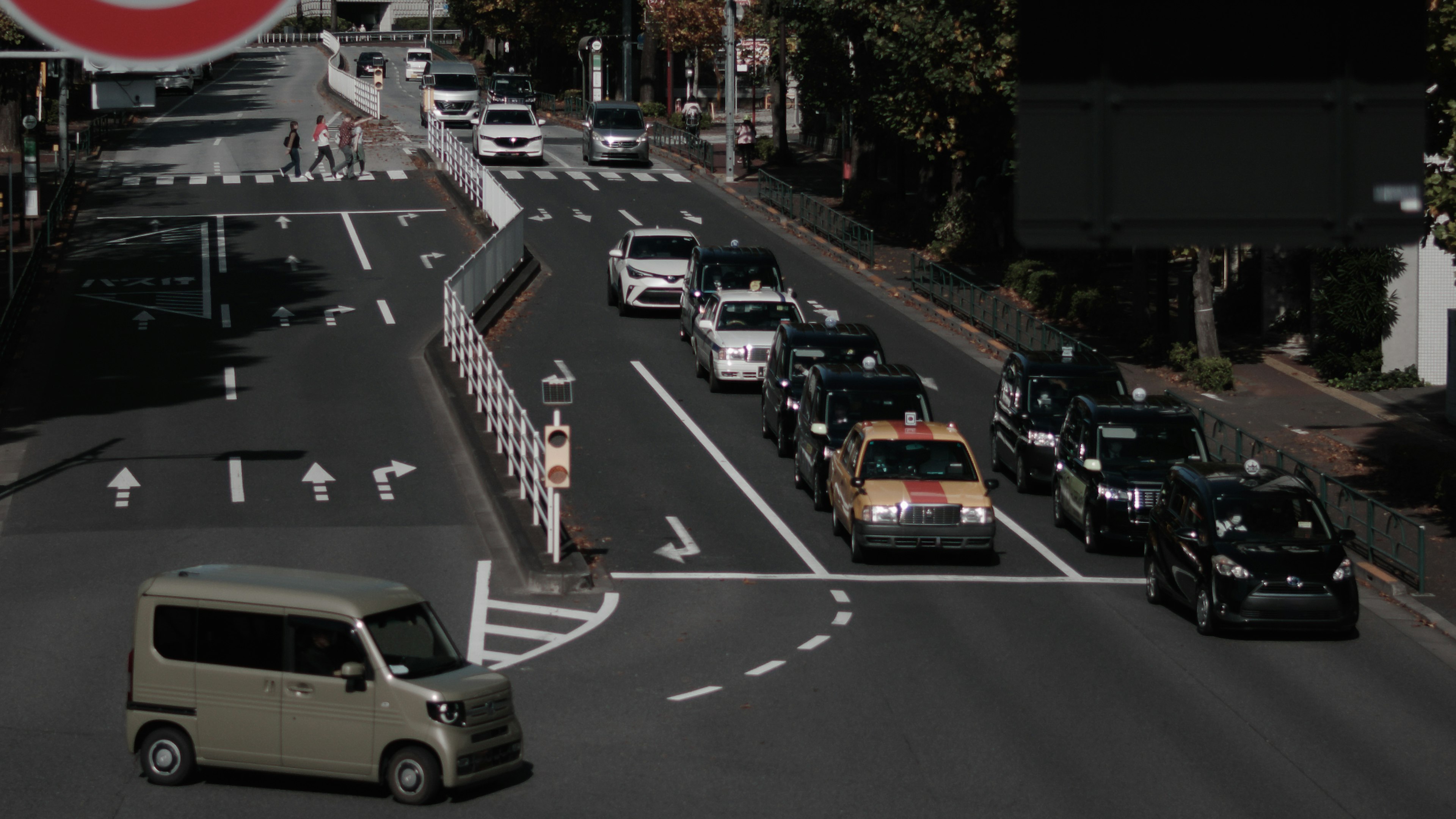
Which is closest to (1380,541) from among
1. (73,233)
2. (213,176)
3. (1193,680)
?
(1193,680)

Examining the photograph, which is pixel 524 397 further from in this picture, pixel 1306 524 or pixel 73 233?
pixel 73 233

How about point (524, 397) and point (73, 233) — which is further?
point (73, 233)

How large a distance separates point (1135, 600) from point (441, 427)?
43.2 feet

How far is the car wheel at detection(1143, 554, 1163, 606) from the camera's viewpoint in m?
20.7

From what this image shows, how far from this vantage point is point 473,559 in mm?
21984

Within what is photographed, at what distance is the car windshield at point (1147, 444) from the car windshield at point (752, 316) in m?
9.98

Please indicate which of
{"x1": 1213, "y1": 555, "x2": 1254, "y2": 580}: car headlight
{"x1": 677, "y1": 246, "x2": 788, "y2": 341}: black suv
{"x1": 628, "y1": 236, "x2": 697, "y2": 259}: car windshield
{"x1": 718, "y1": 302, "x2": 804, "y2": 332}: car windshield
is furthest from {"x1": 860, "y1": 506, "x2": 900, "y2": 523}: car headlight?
{"x1": 628, "y1": 236, "x2": 697, "y2": 259}: car windshield

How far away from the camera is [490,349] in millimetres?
34844

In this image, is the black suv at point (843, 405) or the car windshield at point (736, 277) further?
the car windshield at point (736, 277)

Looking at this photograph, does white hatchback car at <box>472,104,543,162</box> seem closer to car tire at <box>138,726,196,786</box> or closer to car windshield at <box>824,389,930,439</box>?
car windshield at <box>824,389,930,439</box>

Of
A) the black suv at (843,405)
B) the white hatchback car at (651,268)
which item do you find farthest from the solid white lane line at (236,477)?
the white hatchback car at (651,268)

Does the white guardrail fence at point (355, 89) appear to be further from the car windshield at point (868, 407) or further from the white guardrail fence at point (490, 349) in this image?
the car windshield at point (868, 407)

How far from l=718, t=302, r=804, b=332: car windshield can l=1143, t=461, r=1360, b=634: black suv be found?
43.2 ft

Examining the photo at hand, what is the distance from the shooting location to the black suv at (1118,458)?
23.1 m
